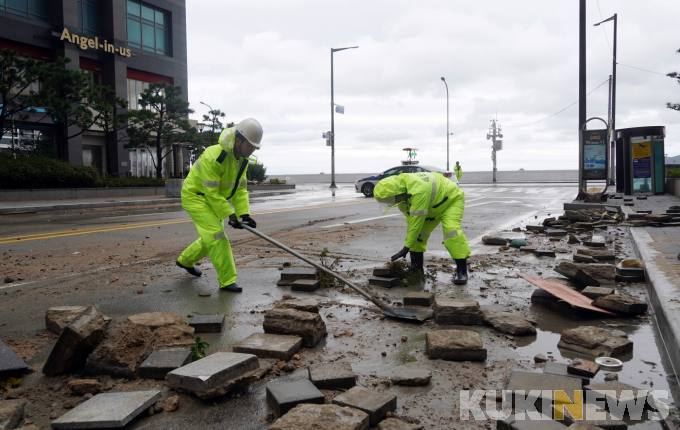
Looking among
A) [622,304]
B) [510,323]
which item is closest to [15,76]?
[510,323]

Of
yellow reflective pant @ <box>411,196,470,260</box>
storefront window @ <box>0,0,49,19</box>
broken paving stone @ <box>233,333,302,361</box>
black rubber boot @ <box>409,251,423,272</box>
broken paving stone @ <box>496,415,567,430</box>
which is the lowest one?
broken paving stone @ <box>496,415,567,430</box>

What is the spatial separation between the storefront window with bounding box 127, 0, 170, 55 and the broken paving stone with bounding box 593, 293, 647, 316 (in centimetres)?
3776

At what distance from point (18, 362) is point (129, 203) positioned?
18.4 metres

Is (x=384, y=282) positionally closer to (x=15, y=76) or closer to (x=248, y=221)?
(x=248, y=221)

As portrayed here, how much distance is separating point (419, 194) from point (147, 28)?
122 feet

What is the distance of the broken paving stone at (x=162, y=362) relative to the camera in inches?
131

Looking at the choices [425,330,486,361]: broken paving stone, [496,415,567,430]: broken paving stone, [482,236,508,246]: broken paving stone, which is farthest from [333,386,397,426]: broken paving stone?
[482,236,508,246]: broken paving stone

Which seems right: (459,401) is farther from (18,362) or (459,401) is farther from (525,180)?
(525,180)

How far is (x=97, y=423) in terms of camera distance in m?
2.67

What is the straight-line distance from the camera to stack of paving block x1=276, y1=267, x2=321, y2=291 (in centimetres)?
571

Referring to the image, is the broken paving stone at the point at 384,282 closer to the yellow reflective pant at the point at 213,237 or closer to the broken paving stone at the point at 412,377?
the yellow reflective pant at the point at 213,237

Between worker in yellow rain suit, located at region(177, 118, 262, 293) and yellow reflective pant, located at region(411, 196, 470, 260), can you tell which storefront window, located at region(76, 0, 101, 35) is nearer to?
worker in yellow rain suit, located at region(177, 118, 262, 293)

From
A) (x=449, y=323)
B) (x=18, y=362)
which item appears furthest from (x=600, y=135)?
(x=18, y=362)

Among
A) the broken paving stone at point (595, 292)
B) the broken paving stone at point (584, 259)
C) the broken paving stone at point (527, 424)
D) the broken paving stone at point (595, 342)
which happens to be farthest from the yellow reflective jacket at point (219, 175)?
the broken paving stone at point (584, 259)
